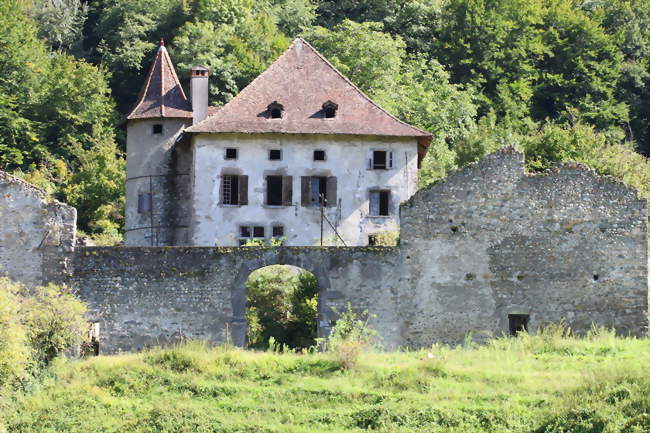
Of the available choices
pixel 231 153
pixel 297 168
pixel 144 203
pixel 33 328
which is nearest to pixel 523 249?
pixel 297 168

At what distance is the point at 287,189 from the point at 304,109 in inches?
134

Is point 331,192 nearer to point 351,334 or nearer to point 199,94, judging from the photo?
point 199,94

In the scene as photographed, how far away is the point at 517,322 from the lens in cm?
4700

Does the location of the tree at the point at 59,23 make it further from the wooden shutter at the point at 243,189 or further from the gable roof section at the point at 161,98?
the wooden shutter at the point at 243,189

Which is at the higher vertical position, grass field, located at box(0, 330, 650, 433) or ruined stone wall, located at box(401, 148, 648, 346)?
ruined stone wall, located at box(401, 148, 648, 346)

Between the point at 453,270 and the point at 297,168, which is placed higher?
the point at 297,168

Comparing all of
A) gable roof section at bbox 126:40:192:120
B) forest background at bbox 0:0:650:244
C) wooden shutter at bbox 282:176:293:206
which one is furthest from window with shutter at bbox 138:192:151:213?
wooden shutter at bbox 282:176:293:206

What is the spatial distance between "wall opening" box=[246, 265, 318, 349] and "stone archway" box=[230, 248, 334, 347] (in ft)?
6.13

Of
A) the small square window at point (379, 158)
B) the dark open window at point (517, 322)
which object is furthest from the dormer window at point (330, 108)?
the dark open window at point (517, 322)

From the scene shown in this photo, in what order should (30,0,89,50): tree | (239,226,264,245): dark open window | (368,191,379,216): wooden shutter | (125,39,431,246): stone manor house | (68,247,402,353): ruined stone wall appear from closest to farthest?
(68,247,402,353): ruined stone wall < (239,226,264,245): dark open window < (125,39,431,246): stone manor house < (368,191,379,216): wooden shutter < (30,0,89,50): tree

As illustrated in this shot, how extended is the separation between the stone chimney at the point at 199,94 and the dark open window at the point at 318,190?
17.4 ft

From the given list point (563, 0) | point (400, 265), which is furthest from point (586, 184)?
point (563, 0)

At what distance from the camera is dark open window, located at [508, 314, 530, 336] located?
154ft

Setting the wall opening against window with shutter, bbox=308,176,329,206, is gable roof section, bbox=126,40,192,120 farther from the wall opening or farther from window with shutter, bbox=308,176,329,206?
the wall opening
